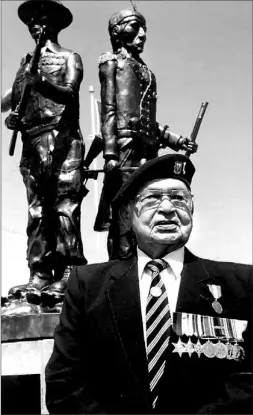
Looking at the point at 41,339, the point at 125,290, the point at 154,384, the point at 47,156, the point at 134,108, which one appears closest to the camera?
the point at 154,384

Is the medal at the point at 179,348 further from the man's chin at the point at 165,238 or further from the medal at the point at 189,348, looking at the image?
the man's chin at the point at 165,238

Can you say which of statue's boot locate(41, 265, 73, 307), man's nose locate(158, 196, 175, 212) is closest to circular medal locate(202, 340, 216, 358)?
man's nose locate(158, 196, 175, 212)

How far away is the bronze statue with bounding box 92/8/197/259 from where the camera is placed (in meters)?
6.29

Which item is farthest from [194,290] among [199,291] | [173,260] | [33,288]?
[33,288]

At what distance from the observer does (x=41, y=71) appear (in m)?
6.03

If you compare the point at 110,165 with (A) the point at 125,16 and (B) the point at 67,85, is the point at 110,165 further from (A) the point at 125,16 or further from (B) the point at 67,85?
(A) the point at 125,16

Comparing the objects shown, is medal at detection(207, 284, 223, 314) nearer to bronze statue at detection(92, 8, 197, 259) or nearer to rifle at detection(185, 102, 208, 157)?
bronze statue at detection(92, 8, 197, 259)

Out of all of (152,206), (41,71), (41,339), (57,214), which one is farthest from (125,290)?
(41,71)

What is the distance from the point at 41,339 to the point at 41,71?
8.30 feet

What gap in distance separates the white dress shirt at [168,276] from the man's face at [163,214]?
0.04 m

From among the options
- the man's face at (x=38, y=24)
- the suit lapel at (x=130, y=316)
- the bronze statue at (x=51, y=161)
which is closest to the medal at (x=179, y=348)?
the suit lapel at (x=130, y=316)

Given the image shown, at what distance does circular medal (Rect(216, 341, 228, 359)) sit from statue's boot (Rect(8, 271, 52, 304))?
330 cm

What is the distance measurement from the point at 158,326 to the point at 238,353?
0.31m

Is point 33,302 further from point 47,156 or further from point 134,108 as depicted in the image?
point 134,108
